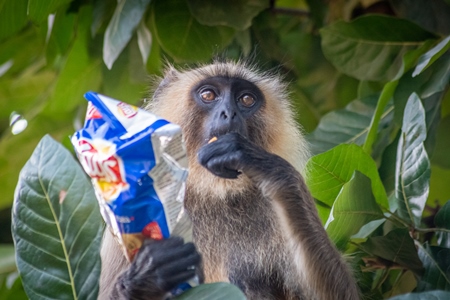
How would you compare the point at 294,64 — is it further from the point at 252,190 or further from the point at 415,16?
the point at 252,190

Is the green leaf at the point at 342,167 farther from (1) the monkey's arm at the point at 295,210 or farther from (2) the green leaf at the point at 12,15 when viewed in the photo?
(2) the green leaf at the point at 12,15

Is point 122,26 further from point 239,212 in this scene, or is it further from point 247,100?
point 239,212

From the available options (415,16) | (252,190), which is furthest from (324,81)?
(252,190)

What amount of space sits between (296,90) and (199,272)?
2.86 m

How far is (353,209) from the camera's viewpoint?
10.5 ft

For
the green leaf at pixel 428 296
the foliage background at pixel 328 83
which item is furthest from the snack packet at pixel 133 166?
the foliage background at pixel 328 83

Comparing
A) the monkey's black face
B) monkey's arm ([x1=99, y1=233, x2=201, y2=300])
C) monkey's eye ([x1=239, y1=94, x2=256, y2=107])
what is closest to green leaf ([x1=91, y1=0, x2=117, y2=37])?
the monkey's black face

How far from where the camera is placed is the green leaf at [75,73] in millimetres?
5094

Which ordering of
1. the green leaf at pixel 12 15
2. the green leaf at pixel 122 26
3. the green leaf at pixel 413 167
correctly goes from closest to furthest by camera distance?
the green leaf at pixel 413 167
the green leaf at pixel 122 26
the green leaf at pixel 12 15

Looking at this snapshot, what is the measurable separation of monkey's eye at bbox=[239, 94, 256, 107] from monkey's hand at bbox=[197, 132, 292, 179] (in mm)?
874

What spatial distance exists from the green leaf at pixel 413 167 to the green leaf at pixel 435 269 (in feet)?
0.59

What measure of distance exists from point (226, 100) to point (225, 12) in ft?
3.45

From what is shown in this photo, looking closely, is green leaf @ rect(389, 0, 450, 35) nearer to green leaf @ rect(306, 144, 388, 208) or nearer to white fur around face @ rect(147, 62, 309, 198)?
white fur around face @ rect(147, 62, 309, 198)

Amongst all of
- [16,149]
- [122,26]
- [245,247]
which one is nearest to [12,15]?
[122,26]
